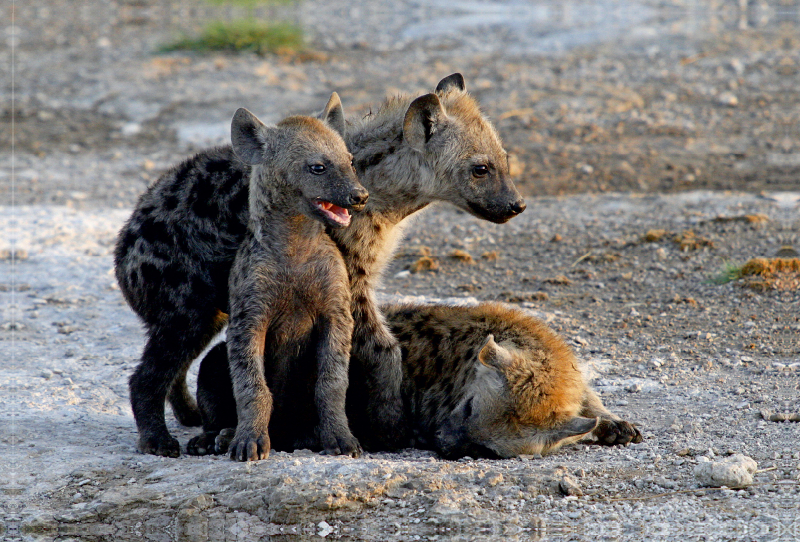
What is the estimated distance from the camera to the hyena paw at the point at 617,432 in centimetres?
395

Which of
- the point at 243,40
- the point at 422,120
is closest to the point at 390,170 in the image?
the point at 422,120

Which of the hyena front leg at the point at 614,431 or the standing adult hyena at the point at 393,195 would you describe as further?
the standing adult hyena at the point at 393,195

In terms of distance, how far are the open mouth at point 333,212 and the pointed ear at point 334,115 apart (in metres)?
0.47

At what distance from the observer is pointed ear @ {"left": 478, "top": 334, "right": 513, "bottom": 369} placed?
12.4 feet

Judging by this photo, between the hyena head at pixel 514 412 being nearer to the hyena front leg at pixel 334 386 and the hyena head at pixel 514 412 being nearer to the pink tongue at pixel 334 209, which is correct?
the hyena front leg at pixel 334 386

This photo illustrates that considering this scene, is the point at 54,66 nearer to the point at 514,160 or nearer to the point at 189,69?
the point at 189,69

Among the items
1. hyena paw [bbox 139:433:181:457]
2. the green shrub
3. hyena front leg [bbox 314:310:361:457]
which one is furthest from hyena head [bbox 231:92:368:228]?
the green shrub

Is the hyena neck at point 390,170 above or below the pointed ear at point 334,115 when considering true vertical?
below

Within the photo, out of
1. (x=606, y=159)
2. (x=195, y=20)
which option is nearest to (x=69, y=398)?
(x=606, y=159)

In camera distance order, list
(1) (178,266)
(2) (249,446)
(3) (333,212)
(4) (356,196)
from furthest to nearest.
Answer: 1. (1) (178,266)
2. (3) (333,212)
3. (4) (356,196)
4. (2) (249,446)

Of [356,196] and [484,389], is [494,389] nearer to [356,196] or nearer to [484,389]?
[484,389]

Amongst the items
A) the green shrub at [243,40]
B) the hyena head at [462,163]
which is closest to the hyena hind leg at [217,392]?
the hyena head at [462,163]

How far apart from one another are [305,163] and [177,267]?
28.8 inches

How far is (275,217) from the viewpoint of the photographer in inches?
156
